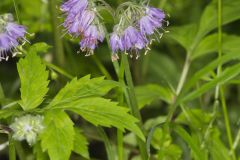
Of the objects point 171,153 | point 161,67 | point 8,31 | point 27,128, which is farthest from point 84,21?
point 161,67

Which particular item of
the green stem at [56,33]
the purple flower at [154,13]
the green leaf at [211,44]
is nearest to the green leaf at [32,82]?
the purple flower at [154,13]

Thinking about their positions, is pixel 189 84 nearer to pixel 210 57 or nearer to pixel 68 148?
pixel 68 148

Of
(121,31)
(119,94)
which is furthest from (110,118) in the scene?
(119,94)

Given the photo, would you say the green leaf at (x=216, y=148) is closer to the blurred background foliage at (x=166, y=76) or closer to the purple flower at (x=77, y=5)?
the blurred background foliage at (x=166, y=76)

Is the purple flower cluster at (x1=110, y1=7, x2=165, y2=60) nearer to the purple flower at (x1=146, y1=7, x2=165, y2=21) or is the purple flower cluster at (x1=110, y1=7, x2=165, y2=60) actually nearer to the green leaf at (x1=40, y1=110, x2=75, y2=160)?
the purple flower at (x1=146, y1=7, x2=165, y2=21)

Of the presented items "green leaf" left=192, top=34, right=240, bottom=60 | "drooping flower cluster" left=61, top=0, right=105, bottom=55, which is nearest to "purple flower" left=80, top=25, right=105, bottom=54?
"drooping flower cluster" left=61, top=0, right=105, bottom=55

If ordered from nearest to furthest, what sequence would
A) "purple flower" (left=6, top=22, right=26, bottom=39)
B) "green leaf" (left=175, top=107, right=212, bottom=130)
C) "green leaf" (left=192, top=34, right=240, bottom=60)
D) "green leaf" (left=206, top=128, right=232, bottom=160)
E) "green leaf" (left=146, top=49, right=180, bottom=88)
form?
"purple flower" (left=6, top=22, right=26, bottom=39) → "green leaf" (left=206, top=128, right=232, bottom=160) → "green leaf" (left=175, top=107, right=212, bottom=130) → "green leaf" (left=192, top=34, right=240, bottom=60) → "green leaf" (left=146, top=49, right=180, bottom=88)
